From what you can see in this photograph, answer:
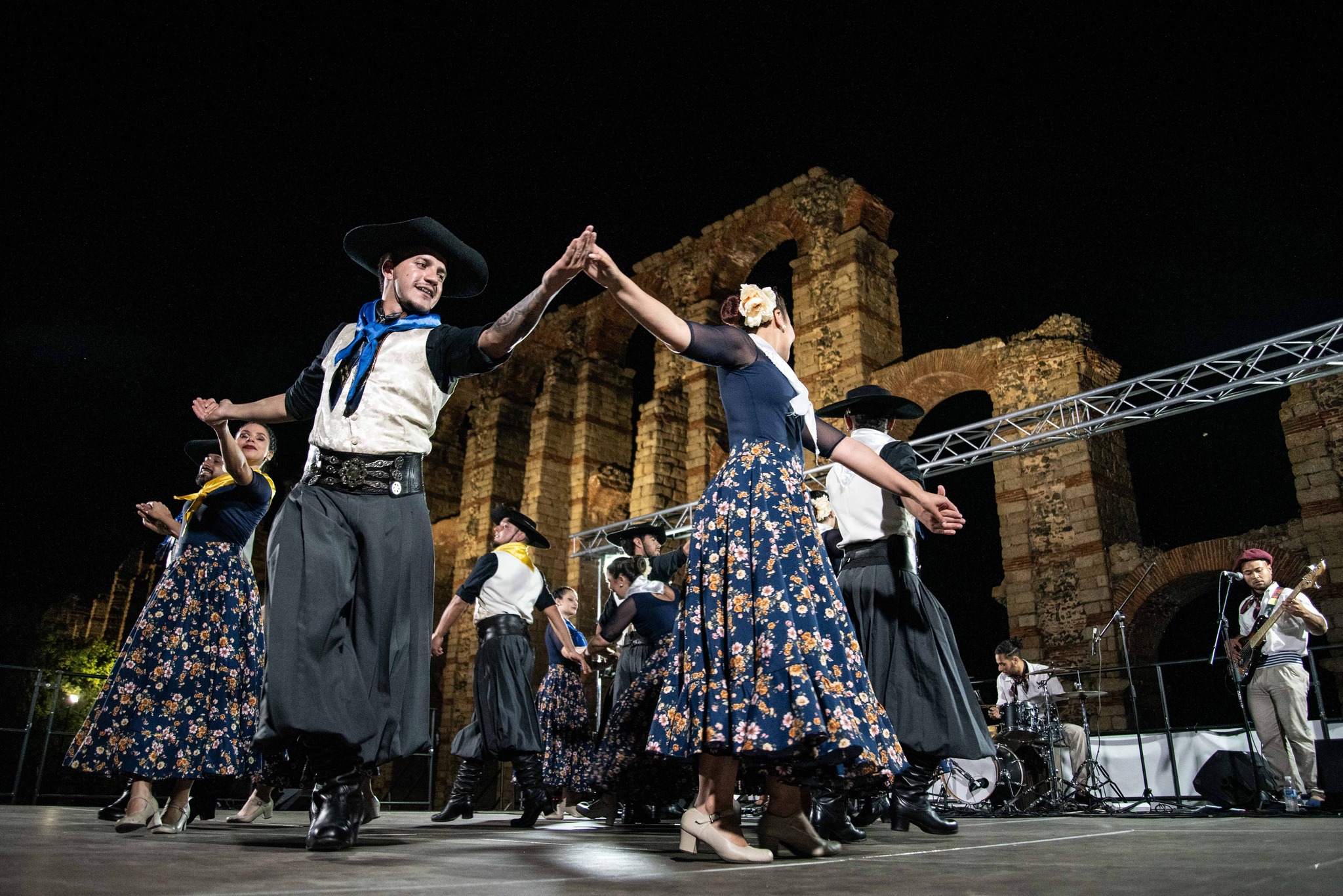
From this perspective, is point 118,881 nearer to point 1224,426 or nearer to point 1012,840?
point 1012,840

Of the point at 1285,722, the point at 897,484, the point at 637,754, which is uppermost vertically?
the point at 897,484

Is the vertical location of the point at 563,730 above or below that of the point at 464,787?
above

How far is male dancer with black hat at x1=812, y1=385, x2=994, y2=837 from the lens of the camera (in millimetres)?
3998

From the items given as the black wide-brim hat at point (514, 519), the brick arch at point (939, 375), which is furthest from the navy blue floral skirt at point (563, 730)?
the brick arch at point (939, 375)

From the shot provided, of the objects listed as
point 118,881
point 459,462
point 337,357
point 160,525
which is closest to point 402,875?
point 118,881

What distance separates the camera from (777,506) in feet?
9.08

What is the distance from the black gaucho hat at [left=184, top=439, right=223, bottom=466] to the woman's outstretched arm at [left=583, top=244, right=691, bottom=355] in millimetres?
2900

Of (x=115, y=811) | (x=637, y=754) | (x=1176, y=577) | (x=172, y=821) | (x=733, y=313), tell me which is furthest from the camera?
(x=1176, y=577)

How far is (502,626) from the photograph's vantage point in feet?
20.1

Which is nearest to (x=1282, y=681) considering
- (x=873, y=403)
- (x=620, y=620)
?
(x=873, y=403)

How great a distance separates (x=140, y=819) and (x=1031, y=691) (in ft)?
25.3

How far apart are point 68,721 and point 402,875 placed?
2714 cm

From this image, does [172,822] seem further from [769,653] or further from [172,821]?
[769,653]

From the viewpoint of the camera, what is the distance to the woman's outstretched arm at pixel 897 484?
305cm
